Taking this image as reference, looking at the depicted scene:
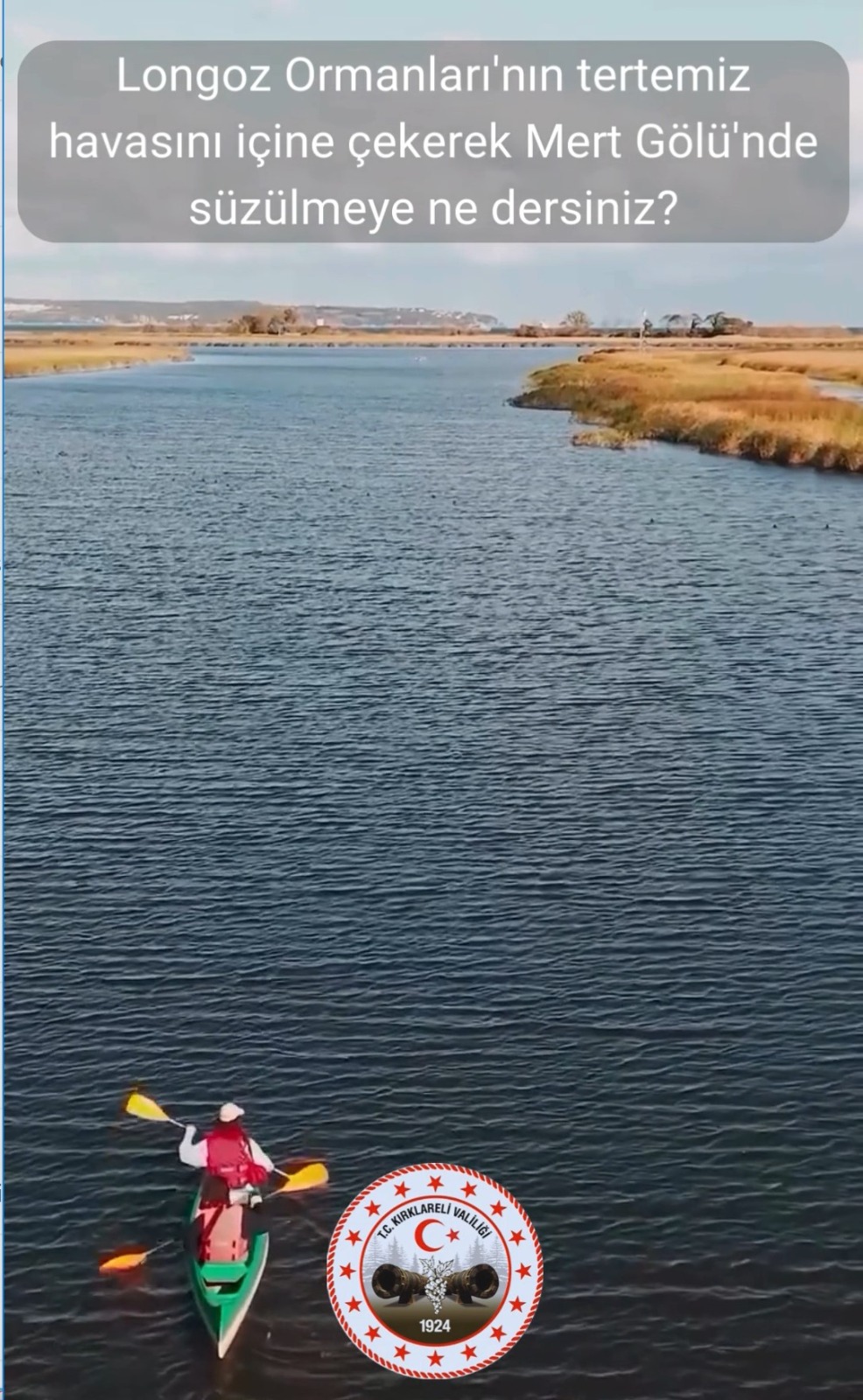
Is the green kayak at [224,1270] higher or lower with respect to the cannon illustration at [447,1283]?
higher

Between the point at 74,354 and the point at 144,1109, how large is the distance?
155 metres

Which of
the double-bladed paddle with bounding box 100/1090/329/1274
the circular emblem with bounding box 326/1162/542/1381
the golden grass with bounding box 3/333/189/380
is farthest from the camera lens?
the golden grass with bounding box 3/333/189/380

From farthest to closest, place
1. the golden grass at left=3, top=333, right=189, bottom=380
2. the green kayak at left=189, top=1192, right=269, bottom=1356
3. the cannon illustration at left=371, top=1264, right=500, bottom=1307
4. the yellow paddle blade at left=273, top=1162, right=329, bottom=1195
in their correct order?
the golden grass at left=3, top=333, right=189, bottom=380 → the yellow paddle blade at left=273, top=1162, right=329, bottom=1195 → the cannon illustration at left=371, top=1264, right=500, bottom=1307 → the green kayak at left=189, top=1192, right=269, bottom=1356

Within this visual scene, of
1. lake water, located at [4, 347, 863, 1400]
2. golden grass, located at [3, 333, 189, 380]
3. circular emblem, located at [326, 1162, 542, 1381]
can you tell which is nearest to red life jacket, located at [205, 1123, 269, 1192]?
lake water, located at [4, 347, 863, 1400]

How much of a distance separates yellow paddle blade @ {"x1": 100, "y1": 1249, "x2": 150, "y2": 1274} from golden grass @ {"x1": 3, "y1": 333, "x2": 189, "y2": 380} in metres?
131

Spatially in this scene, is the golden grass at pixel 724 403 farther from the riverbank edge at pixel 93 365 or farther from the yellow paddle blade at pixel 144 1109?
the yellow paddle blade at pixel 144 1109

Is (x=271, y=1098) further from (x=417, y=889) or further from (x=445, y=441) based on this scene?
(x=445, y=441)

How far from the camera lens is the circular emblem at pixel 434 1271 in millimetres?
29453

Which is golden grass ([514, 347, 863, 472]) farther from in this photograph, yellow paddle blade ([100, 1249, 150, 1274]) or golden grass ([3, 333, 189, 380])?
yellow paddle blade ([100, 1249, 150, 1274])

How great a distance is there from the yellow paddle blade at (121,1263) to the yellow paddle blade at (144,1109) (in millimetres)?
3240

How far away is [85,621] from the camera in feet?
215

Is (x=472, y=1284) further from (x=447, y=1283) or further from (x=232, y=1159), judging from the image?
(x=232, y=1159)

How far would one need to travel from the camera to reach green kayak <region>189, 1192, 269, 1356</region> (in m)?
28.9

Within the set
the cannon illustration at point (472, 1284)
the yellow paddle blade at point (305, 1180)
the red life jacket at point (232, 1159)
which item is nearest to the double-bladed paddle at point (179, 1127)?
the yellow paddle blade at point (305, 1180)
